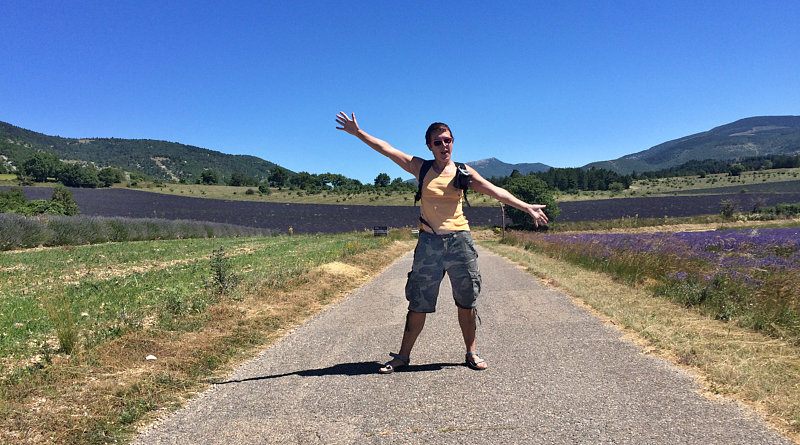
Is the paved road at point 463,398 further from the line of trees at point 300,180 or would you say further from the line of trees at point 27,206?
the line of trees at point 300,180

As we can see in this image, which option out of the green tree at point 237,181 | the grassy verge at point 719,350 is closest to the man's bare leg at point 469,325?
the grassy verge at point 719,350

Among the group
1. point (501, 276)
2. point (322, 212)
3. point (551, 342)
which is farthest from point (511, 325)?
point (322, 212)

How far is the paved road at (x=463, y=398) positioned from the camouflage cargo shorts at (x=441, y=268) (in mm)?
701

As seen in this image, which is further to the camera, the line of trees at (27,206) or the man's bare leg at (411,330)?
the line of trees at (27,206)

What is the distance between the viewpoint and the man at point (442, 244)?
4.24 metres

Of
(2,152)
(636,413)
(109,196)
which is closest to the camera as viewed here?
(636,413)

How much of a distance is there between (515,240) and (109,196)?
74.3 meters

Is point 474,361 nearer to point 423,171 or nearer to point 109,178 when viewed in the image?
point 423,171

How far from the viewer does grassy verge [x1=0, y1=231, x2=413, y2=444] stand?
130 inches

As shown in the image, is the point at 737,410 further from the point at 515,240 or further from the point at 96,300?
the point at 515,240

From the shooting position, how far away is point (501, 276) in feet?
41.1

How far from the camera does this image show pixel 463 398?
352cm

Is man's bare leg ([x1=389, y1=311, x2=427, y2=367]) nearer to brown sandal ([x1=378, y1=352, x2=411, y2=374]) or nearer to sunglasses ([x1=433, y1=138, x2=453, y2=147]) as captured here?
brown sandal ([x1=378, y1=352, x2=411, y2=374])

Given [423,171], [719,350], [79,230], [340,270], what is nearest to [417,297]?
[423,171]
